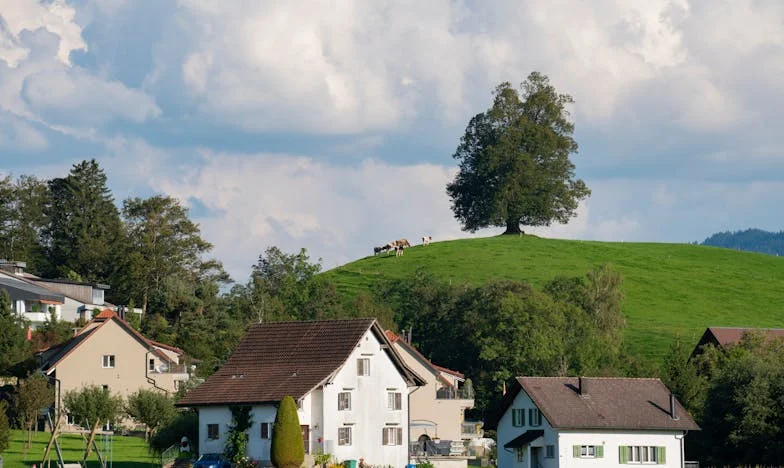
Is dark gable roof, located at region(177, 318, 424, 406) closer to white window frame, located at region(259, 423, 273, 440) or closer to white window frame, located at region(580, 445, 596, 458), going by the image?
white window frame, located at region(259, 423, 273, 440)

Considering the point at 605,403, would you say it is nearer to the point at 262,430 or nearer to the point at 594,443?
the point at 594,443

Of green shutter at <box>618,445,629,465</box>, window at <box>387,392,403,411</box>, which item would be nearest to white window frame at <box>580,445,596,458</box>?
green shutter at <box>618,445,629,465</box>

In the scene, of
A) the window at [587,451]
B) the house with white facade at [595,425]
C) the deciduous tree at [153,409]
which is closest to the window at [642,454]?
the house with white facade at [595,425]

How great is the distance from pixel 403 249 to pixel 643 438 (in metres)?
89.4

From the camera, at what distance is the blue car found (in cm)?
6819

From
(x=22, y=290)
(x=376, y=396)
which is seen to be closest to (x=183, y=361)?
(x=22, y=290)

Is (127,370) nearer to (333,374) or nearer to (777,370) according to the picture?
(333,374)

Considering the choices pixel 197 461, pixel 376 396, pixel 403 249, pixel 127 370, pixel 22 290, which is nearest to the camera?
pixel 197 461

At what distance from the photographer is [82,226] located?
146 m

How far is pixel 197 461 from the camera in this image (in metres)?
69.1

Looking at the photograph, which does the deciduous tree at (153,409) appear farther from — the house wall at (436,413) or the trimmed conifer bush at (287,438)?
the house wall at (436,413)

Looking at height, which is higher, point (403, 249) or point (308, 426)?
point (403, 249)

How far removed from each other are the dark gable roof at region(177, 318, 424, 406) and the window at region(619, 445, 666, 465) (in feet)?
37.0

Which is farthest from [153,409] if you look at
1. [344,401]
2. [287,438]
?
[287,438]
